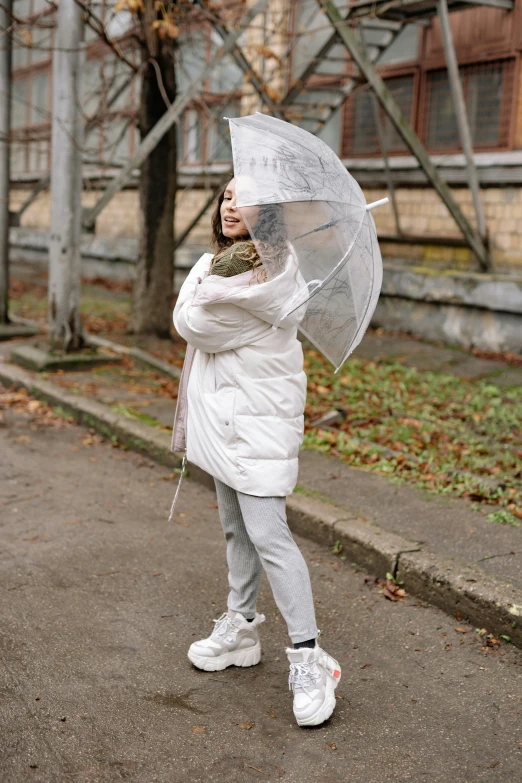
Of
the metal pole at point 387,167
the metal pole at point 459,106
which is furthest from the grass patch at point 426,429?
the metal pole at point 387,167

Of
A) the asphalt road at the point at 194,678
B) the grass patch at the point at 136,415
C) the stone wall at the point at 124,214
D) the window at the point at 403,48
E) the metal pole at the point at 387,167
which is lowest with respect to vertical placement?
the asphalt road at the point at 194,678

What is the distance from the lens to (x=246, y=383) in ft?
10.2

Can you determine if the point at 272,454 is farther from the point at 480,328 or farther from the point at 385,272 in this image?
the point at 385,272

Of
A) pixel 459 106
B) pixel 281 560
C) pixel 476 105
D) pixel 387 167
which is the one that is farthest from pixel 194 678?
pixel 476 105

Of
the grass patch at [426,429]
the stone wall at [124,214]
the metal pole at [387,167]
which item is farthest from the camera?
the stone wall at [124,214]

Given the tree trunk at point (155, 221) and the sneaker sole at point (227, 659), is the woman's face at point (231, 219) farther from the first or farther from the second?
the tree trunk at point (155, 221)

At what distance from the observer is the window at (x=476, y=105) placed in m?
10.5

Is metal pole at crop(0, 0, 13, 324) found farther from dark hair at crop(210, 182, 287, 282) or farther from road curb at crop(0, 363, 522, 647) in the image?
dark hair at crop(210, 182, 287, 282)

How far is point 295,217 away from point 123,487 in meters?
3.33

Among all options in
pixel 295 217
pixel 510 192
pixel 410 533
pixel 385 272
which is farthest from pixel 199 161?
pixel 295 217

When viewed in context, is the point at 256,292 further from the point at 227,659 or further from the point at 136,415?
the point at 136,415

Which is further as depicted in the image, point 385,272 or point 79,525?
point 385,272

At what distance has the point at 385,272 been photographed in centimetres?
1148

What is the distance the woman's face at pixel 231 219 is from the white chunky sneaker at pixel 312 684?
149cm
